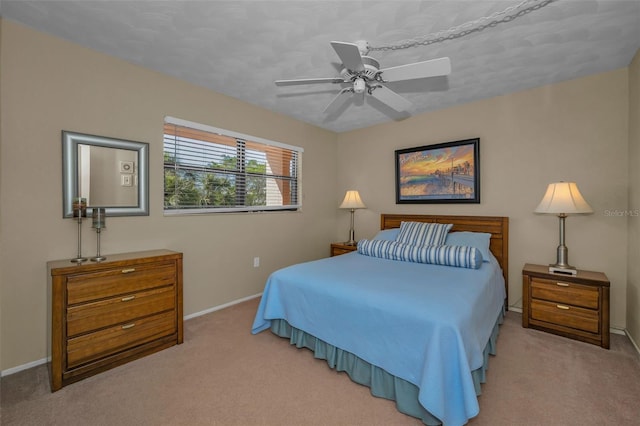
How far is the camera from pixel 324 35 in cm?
208

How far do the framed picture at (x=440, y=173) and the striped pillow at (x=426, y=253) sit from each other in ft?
3.40

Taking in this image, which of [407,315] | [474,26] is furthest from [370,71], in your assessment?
[407,315]

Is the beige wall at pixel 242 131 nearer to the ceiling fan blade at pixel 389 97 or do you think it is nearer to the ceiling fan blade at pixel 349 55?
the ceiling fan blade at pixel 389 97

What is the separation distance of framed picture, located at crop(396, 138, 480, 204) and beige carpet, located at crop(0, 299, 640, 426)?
1.82 meters

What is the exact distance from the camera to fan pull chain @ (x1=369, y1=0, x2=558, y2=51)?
1776 millimetres

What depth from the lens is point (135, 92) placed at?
8.44 feet

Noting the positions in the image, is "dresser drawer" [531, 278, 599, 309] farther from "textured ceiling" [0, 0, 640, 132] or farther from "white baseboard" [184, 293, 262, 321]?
"white baseboard" [184, 293, 262, 321]

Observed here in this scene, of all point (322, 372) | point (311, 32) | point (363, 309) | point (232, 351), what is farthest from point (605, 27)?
point (232, 351)

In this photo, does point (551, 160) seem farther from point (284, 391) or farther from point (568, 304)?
point (284, 391)

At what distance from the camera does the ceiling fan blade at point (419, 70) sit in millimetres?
1756

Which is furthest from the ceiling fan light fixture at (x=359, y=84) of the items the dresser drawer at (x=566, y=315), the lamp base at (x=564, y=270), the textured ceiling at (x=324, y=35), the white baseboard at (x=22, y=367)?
the white baseboard at (x=22, y=367)

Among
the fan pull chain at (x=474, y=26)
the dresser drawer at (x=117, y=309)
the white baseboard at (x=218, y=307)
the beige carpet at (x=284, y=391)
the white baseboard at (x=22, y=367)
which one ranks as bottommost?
the beige carpet at (x=284, y=391)

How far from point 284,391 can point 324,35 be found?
98.0 inches

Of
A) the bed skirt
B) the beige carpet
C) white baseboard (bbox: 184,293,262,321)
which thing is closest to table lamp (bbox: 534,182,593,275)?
the beige carpet
